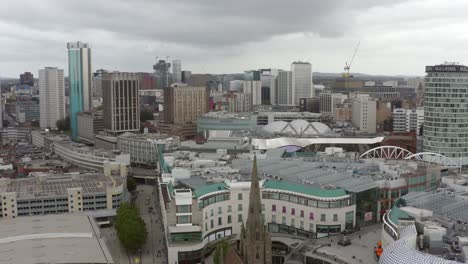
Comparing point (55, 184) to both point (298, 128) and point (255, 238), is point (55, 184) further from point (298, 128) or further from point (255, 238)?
point (298, 128)

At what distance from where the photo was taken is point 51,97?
177 metres

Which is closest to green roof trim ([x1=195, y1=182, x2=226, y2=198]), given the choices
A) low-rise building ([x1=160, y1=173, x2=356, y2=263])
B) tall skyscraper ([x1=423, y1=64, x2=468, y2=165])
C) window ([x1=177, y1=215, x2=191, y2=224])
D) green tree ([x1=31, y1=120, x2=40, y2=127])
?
low-rise building ([x1=160, y1=173, x2=356, y2=263])

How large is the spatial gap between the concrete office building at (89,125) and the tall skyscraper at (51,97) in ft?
80.9

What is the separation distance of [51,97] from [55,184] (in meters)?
115

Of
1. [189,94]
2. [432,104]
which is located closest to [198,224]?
[432,104]

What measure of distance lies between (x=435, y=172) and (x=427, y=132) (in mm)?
32617

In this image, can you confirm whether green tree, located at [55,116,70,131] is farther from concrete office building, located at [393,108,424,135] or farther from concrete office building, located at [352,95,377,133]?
concrete office building, located at [393,108,424,135]

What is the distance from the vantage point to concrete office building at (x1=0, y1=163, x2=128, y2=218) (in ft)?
203

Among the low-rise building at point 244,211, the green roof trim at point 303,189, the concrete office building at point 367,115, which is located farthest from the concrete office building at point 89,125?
the green roof trim at point 303,189

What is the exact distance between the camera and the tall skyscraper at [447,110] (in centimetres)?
9125

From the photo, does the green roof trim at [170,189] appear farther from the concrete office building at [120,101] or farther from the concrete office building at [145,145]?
the concrete office building at [120,101]

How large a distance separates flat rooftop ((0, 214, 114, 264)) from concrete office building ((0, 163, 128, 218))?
6.47 m

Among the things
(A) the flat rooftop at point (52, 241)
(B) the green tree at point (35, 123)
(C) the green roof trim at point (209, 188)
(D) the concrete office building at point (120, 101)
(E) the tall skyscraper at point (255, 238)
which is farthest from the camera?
(B) the green tree at point (35, 123)

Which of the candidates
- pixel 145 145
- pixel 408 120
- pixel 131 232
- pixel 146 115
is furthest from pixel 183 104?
pixel 131 232
